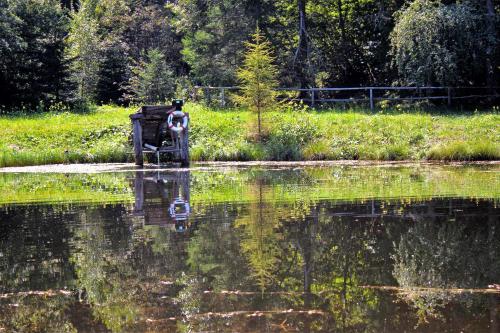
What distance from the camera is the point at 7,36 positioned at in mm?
33688

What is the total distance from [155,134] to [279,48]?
13.7 m

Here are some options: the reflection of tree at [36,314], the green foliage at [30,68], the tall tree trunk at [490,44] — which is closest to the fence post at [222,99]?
the green foliage at [30,68]

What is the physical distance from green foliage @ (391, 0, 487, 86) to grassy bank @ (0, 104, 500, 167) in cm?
293

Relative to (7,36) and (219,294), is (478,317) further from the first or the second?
(7,36)

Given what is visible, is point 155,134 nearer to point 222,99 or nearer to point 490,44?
point 222,99

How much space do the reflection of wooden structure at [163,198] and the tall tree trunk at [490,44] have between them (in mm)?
16870

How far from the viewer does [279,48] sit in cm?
3788

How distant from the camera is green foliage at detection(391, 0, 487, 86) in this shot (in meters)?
31.7

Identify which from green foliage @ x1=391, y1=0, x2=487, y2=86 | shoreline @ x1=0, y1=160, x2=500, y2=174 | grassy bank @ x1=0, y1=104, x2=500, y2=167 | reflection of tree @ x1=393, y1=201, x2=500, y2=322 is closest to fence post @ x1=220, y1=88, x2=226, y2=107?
grassy bank @ x1=0, y1=104, x2=500, y2=167

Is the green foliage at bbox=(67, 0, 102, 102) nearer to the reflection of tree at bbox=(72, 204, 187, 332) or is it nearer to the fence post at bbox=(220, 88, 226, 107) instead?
the fence post at bbox=(220, 88, 226, 107)

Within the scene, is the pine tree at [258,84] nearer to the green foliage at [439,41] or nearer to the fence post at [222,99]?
the fence post at [222,99]

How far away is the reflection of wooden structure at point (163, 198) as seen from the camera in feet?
40.5

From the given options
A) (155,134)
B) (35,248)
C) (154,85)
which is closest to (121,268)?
(35,248)

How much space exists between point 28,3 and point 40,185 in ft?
69.9
